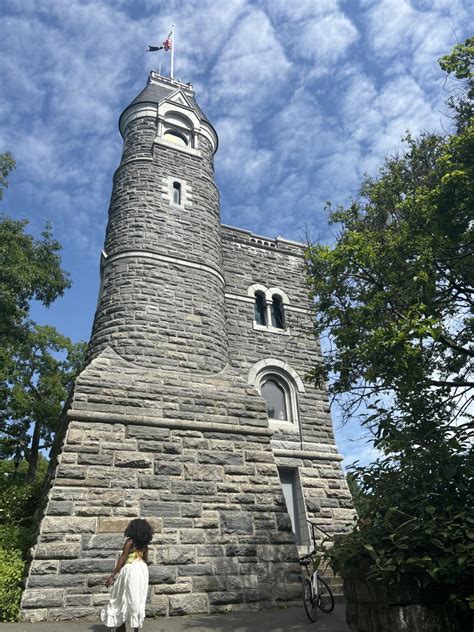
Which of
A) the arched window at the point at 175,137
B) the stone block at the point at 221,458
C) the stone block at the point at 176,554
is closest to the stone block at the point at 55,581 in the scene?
the stone block at the point at 176,554

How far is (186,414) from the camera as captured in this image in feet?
29.7

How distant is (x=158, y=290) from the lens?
36.2 ft

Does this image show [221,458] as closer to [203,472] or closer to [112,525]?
[203,472]

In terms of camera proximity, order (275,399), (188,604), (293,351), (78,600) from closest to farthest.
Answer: (78,600)
(188,604)
(275,399)
(293,351)

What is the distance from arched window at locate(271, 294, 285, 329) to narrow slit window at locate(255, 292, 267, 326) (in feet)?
0.99

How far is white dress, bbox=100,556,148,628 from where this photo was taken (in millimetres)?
4855

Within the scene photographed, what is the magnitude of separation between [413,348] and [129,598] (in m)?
4.97

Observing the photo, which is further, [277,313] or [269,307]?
[277,313]

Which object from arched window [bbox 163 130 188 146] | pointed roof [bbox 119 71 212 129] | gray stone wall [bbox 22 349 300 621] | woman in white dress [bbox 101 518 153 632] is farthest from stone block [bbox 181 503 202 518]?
pointed roof [bbox 119 71 212 129]

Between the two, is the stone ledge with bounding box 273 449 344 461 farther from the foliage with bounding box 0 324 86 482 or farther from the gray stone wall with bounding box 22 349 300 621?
the foliage with bounding box 0 324 86 482

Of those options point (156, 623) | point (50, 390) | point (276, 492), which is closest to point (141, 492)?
point (156, 623)

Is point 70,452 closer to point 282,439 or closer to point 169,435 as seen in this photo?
point 169,435

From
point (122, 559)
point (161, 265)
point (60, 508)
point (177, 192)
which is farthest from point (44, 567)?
point (177, 192)

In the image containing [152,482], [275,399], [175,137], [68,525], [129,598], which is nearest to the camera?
[129,598]
